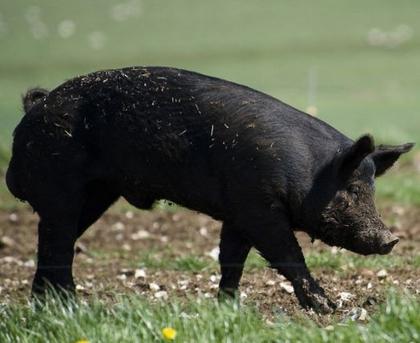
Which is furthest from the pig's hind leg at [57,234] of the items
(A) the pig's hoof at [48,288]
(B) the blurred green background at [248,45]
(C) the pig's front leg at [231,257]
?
(B) the blurred green background at [248,45]

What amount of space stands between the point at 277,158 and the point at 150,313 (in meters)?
1.38

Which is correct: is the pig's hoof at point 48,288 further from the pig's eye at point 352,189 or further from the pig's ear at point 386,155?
the pig's ear at point 386,155

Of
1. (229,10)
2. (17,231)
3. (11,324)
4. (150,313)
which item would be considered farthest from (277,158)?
(229,10)

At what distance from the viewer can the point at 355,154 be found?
6.73 metres

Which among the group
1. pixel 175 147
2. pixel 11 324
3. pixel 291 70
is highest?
pixel 175 147

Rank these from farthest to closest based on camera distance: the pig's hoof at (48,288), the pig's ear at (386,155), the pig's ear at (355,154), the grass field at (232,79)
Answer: the pig's hoof at (48,288), the pig's ear at (386,155), the pig's ear at (355,154), the grass field at (232,79)

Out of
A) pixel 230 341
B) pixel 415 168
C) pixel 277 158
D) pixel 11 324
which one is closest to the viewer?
pixel 230 341

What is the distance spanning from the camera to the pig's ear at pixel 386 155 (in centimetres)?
709

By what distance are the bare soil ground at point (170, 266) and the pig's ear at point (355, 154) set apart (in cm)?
81

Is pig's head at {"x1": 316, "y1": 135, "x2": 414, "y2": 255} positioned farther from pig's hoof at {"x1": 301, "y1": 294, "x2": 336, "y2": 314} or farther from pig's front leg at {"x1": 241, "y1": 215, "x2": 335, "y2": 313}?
pig's hoof at {"x1": 301, "y1": 294, "x2": 336, "y2": 314}

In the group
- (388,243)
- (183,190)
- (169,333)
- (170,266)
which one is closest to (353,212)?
(388,243)

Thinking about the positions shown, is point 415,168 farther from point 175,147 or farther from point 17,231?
point 175,147

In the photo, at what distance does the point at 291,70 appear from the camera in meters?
30.6

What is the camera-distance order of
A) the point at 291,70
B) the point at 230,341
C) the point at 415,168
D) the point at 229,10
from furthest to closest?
the point at 229,10, the point at 291,70, the point at 415,168, the point at 230,341
